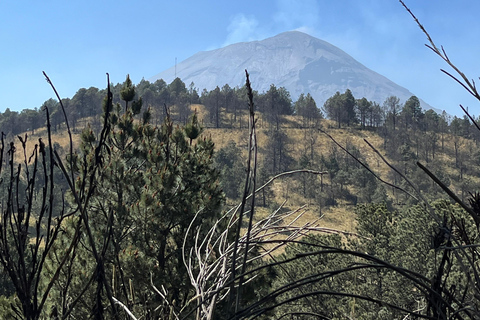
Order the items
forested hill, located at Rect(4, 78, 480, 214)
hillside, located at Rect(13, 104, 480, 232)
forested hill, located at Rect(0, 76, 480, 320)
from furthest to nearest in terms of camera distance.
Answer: forested hill, located at Rect(4, 78, 480, 214), hillside, located at Rect(13, 104, 480, 232), forested hill, located at Rect(0, 76, 480, 320)

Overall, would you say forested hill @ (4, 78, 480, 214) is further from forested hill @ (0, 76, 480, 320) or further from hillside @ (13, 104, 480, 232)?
forested hill @ (0, 76, 480, 320)

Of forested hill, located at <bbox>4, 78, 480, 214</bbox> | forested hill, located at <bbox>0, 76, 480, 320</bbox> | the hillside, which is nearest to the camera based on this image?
forested hill, located at <bbox>0, 76, 480, 320</bbox>

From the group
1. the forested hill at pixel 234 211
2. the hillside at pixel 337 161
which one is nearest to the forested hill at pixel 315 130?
the hillside at pixel 337 161

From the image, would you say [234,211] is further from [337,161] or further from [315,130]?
[315,130]

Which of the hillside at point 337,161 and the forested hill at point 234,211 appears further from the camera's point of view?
the hillside at point 337,161

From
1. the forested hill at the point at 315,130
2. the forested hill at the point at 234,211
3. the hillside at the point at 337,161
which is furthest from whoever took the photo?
the forested hill at the point at 315,130

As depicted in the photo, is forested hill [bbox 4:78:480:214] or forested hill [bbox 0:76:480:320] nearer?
forested hill [bbox 0:76:480:320]

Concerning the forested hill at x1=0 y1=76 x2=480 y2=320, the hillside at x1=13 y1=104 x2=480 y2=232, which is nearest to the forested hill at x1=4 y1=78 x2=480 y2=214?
the hillside at x1=13 y1=104 x2=480 y2=232

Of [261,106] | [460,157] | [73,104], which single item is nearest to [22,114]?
[73,104]

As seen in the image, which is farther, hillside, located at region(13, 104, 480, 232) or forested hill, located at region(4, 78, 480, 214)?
forested hill, located at region(4, 78, 480, 214)

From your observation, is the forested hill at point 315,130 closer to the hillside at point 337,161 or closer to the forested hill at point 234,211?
the hillside at point 337,161

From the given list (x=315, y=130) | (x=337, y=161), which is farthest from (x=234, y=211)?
(x=315, y=130)

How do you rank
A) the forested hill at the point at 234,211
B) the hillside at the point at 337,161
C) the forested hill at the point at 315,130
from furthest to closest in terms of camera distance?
the forested hill at the point at 315,130 → the hillside at the point at 337,161 → the forested hill at the point at 234,211

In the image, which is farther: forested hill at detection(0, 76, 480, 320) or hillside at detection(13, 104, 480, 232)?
hillside at detection(13, 104, 480, 232)
